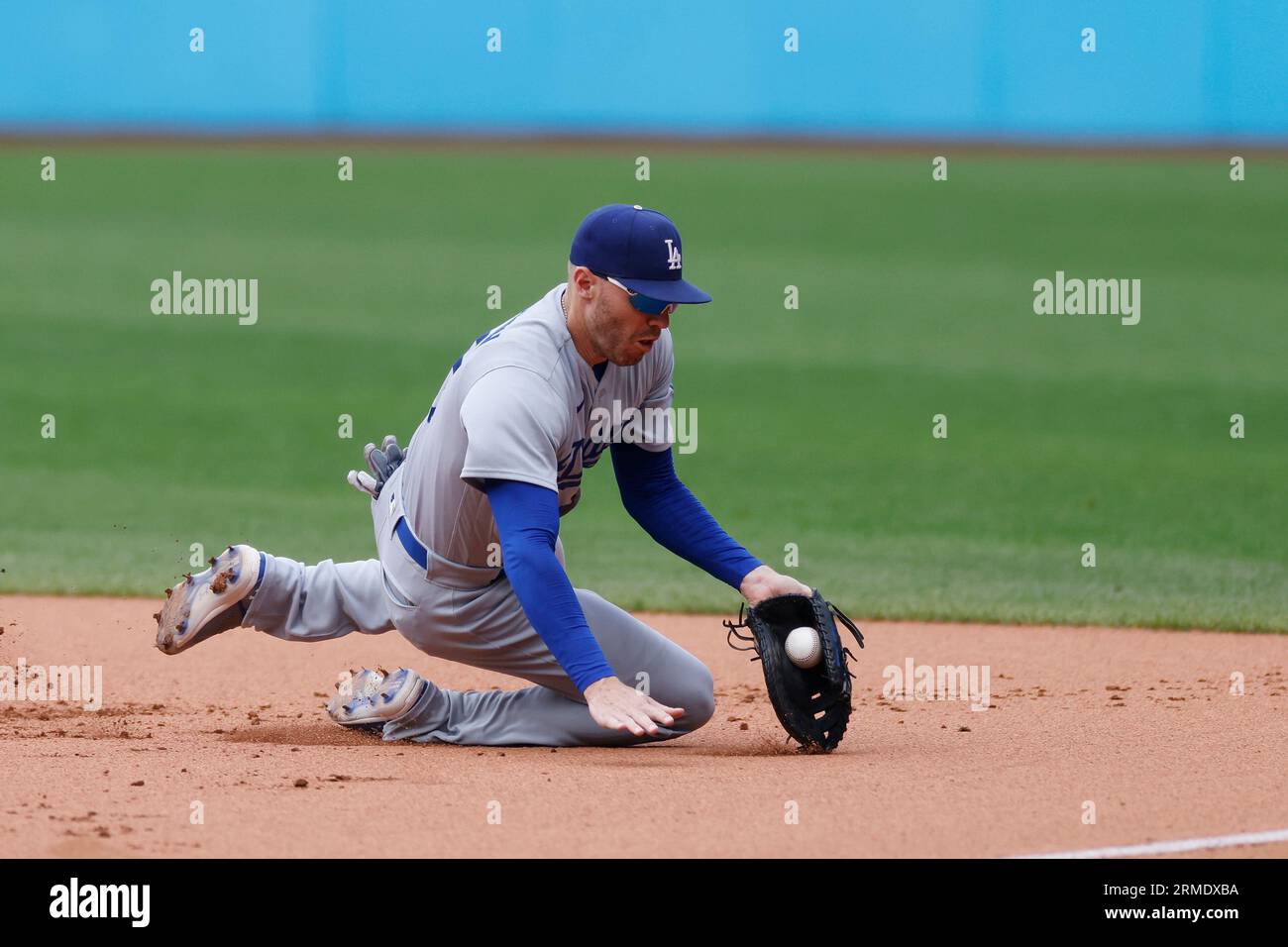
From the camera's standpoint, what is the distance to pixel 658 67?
2891cm

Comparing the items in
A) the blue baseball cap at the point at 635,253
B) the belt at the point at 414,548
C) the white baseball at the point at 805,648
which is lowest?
the white baseball at the point at 805,648

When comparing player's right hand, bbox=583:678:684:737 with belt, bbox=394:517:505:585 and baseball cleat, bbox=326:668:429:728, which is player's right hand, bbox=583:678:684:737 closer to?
belt, bbox=394:517:505:585

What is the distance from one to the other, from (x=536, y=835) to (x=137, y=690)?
278 cm

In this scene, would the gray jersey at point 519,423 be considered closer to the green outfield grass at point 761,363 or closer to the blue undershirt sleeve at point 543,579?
the blue undershirt sleeve at point 543,579

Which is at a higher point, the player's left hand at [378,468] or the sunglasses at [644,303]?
the sunglasses at [644,303]

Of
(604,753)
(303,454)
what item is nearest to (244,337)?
(303,454)

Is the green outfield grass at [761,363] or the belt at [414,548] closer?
the belt at [414,548]

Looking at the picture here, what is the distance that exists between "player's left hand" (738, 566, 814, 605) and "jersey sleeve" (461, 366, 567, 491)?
84 cm

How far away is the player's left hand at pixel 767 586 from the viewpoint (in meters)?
5.34

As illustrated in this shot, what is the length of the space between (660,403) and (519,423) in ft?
2.61
